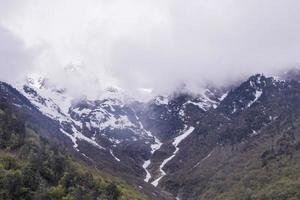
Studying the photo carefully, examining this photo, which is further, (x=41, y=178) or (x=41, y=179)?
(x=41, y=178)

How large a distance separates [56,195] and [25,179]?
9.62m

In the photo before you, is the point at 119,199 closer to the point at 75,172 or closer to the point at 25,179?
the point at 75,172

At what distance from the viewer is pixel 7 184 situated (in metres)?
142

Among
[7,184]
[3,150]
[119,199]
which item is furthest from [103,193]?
[3,150]

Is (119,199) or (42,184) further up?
(119,199)

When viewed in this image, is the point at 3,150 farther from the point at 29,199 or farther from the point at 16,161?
the point at 29,199

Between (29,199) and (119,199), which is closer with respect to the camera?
(29,199)

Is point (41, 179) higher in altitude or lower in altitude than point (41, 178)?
lower

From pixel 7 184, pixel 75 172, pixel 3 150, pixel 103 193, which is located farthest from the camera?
pixel 3 150

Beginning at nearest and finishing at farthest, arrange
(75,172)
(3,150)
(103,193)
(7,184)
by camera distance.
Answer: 1. (7,184)
2. (103,193)
3. (75,172)
4. (3,150)

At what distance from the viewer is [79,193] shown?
493ft

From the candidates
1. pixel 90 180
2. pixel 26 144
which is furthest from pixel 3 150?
pixel 90 180

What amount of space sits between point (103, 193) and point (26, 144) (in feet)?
148

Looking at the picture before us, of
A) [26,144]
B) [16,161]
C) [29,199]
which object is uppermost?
[26,144]
